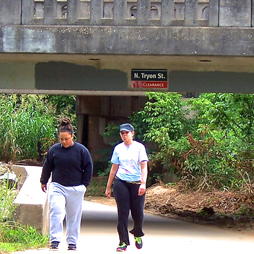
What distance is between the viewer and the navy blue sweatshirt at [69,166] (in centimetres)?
720

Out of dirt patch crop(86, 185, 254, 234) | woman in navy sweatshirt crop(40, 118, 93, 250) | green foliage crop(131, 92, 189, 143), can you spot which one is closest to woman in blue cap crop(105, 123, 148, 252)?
woman in navy sweatshirt crop(40, 118, 93, 250)

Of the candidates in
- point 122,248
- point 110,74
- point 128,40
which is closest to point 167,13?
point 128,40

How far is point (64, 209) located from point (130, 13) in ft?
13.0

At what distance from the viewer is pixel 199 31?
955 centimetres

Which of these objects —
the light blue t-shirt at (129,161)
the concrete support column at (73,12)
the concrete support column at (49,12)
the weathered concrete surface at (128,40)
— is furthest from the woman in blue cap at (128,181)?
the concrete support column at (49,12)

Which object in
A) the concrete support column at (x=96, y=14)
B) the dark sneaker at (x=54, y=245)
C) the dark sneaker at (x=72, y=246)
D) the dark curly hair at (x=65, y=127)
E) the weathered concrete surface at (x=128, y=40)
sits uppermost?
the concrete support column at (x=96, y=14)

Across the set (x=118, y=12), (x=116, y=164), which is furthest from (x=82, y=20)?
(x=116, y=164)

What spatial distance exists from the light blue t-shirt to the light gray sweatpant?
2.74ft

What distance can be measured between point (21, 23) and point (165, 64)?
2711 mm

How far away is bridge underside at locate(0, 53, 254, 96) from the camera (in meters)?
10.8

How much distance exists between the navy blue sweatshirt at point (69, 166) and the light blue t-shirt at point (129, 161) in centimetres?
75

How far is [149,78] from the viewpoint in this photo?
424 inches

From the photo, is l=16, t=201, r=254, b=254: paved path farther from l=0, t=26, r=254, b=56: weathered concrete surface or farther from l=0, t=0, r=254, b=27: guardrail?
l=0, t=0, r=254, b=27: guardrail

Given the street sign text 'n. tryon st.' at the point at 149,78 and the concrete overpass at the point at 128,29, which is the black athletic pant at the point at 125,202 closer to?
the concrete overpass at the point at 128,29
